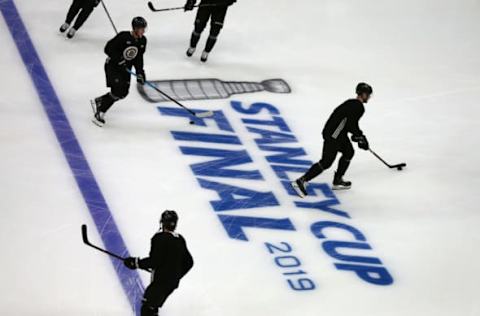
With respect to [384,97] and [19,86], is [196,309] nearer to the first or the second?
[19,86]

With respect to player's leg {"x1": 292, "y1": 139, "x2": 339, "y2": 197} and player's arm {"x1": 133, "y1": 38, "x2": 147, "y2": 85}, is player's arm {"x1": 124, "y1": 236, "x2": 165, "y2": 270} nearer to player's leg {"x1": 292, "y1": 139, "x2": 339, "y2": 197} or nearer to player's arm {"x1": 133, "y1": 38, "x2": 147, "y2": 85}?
player's leg {"x1": 292, "y1": 139, "x2": 339, "y2": 197}

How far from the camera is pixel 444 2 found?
8.96 meters

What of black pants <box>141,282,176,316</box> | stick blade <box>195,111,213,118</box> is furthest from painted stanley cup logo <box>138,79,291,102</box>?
black pants <box>141,282,176,316</box>

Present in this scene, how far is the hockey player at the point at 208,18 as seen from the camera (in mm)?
6770

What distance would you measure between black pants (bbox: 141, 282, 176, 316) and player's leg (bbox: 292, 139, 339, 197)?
1810 millimetres

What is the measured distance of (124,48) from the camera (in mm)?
5609

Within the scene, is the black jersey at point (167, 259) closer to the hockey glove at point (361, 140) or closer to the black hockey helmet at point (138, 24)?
the hockey glove at point (361, 140)

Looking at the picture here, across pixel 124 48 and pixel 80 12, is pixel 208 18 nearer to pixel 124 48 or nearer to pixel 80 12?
pixel 80 12

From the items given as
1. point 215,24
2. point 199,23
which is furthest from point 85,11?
point 215,24

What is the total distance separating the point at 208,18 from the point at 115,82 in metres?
1.47

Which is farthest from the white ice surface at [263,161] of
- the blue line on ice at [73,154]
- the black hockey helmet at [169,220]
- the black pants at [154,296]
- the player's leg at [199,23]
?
the black hockey helmet at [169,220]

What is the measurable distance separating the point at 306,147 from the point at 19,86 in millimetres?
2203

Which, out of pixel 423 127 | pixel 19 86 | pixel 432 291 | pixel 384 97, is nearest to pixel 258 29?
pixel 384 97

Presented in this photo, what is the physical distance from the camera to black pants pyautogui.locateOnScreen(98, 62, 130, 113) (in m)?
5.70
